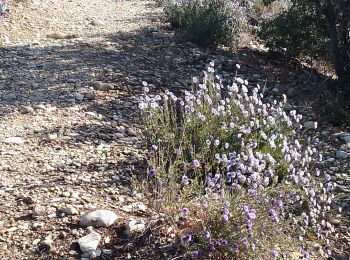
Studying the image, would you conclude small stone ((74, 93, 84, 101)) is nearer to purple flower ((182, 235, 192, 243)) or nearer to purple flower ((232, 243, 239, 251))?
purple flower ((182, 235, 192, 243))

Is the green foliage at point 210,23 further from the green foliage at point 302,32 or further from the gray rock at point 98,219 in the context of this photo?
the gray rock at point 98,219

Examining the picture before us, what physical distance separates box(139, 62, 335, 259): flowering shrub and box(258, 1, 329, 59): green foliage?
2508mm

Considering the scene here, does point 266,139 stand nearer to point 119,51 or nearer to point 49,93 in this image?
point 49,93

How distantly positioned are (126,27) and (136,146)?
3939 millimetres

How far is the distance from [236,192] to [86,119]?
2.10 m

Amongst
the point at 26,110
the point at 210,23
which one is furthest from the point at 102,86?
the point at 210,23

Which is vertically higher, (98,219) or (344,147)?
(344,147)

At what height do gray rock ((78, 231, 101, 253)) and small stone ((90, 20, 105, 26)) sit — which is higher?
small stone ((90, 20, 105, 26))

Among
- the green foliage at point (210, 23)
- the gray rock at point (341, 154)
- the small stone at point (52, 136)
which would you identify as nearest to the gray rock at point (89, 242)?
the small stone at point (52, 136)

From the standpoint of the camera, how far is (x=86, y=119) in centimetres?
462

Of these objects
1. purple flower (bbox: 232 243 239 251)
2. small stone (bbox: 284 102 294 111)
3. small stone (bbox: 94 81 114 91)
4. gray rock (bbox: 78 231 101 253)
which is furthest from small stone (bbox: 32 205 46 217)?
small stone (bbox: 284 102 294 111)

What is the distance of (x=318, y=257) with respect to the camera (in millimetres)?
3156

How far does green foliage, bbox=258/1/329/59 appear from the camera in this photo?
20.0ft

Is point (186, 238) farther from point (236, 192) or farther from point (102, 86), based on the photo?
point (102, 86)
